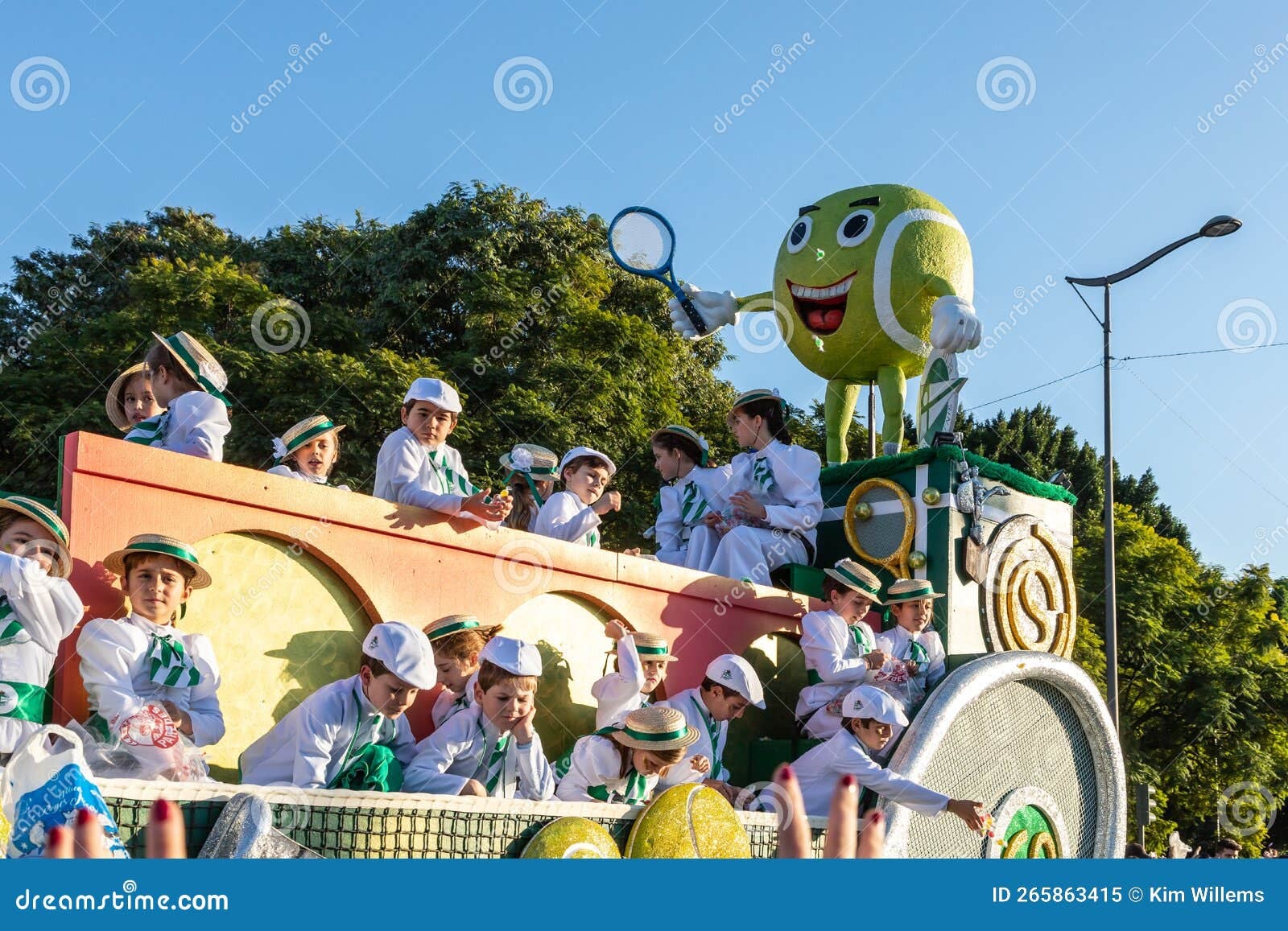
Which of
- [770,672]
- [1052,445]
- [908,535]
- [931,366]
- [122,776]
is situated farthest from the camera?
[1052,445]

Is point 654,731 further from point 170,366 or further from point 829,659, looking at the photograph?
point 170,366

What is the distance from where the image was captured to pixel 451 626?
17.2ft

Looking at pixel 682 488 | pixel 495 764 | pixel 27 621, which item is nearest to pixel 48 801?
pixel 27 621

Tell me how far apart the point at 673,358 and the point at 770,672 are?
512 inches

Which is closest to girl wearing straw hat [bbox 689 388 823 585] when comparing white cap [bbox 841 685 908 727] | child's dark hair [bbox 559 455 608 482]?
child's dark hair [bbox 559 455 608 482]

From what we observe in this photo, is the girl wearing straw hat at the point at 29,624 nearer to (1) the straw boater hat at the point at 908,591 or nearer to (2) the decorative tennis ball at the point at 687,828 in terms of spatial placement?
(2) the decorative tennis ball at the point at 687,828

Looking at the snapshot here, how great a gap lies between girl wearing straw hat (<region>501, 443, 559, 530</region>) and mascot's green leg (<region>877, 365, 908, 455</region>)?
261 centimetres

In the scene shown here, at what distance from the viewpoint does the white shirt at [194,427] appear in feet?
16.9

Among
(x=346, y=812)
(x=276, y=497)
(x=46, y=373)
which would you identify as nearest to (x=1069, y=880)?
(x=346, y=812)

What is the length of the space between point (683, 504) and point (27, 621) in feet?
15.0

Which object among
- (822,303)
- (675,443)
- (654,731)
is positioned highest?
(822,303)

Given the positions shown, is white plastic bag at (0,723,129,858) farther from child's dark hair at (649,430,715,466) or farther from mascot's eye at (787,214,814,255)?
mascot's eye at (787,214,814,255)

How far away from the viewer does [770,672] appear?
6.96 m

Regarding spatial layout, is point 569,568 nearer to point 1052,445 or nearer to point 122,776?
point 122,776
